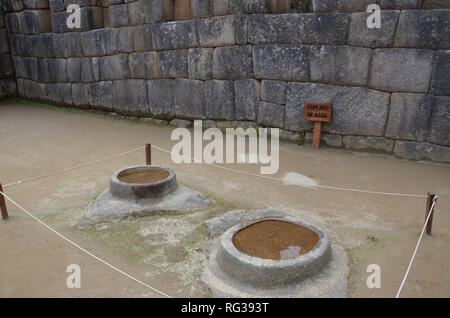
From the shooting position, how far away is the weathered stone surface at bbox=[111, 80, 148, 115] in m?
8.84

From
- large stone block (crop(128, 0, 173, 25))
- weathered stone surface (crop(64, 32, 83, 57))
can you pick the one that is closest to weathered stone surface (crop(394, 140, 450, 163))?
large stone block (crop(128, 0, 173, 25))

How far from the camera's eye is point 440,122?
564cm

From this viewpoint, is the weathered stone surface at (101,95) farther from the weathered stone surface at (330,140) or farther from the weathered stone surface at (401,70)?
the weathered stone surface at (401,70)

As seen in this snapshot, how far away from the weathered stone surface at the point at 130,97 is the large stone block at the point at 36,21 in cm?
331

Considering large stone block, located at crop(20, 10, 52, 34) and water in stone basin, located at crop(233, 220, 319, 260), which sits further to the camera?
large stone block, located at crop(20, 10, 52, 34)

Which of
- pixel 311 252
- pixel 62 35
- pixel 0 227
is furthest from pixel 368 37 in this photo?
pixel 62 35

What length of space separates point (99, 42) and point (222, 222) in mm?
7160

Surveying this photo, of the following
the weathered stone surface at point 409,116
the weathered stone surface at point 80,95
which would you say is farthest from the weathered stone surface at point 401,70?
the weathered stone surface at point 80,95

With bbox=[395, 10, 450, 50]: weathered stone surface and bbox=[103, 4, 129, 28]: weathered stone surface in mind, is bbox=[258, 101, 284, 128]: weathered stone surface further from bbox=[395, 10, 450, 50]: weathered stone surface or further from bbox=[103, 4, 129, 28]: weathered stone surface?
bbox=[103, 4, 129, 28]: weathered stone surface

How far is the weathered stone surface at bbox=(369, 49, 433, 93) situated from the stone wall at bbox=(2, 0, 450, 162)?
1 centimetres

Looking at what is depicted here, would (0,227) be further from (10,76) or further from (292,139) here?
(10,76)

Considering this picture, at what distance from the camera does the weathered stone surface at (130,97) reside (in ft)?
29.0

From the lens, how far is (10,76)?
39.5ft

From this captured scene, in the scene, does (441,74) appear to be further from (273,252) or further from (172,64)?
(172,64)
